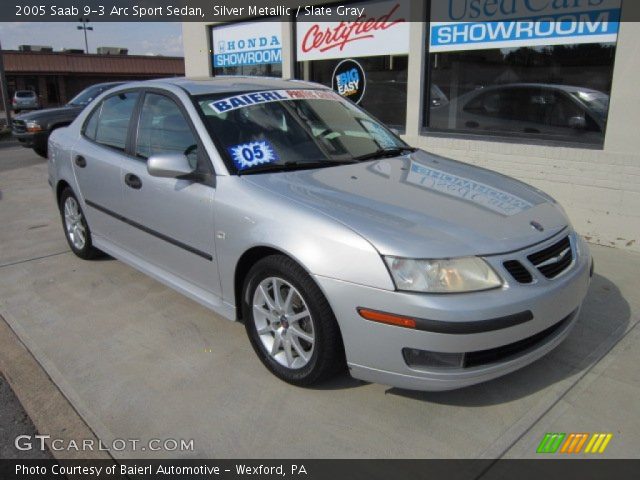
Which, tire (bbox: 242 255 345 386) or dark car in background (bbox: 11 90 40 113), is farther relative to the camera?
dark car in background (bbox: 11 90 40 113)

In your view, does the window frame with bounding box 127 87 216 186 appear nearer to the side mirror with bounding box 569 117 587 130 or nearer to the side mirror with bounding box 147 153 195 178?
the side mirror with bounding box 147 153 195 178

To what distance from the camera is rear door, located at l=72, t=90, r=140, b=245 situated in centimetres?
416

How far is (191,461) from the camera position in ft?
8.20

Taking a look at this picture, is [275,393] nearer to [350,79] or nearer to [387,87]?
[387,87]

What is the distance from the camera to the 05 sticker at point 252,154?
3.26m

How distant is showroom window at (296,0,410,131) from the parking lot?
4.31 meters

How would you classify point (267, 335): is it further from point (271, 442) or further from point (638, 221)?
point (638, 221)

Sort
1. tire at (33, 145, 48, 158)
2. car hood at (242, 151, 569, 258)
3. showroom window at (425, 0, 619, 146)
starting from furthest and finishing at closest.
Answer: tire at (33, 145, 48, 158), showroom window at (425, 0, 619, 146), car hood at (242, 151, 569, 258)

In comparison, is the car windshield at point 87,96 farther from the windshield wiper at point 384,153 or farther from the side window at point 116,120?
the windshield wiper at point 384,153

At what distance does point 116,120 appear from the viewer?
4375mm

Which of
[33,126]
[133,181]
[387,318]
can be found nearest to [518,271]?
[387,318]

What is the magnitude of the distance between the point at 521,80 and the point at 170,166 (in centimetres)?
453

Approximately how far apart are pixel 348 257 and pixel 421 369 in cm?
62

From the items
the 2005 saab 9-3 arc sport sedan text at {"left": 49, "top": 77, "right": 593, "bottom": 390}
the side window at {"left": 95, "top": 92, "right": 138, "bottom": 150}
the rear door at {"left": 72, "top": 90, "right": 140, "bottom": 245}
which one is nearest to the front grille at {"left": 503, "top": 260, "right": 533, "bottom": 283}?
the 2005 saab 9-3 arc sport sedan text at {"left": 49, "top": 77, "right": 593, "bottom": 390}
